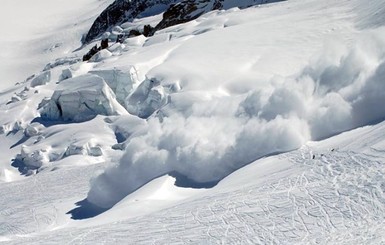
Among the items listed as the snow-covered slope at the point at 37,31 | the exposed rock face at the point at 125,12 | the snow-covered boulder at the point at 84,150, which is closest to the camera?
the snow-covered boulder at the point at 84,150

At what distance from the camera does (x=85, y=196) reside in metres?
17.3

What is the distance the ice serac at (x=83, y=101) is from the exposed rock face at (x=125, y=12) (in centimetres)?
3563

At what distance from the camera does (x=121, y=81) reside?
1040 inches

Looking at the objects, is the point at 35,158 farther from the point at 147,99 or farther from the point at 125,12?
the point at 125,12

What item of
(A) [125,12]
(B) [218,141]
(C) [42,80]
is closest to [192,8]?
(C) [42,80]

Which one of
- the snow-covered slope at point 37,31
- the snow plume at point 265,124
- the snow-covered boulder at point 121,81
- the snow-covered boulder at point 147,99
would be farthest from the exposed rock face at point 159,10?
the snow plume at point 265,124

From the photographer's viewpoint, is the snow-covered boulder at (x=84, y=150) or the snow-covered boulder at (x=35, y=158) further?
the snow-covered boulder at (x=35, y=158)

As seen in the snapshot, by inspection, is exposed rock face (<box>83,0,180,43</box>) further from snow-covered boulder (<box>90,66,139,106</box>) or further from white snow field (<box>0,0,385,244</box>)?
snow-covered boulder (<box>90,66,139,106</box>)

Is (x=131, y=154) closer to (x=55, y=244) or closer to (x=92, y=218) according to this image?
(x=92, y=218)

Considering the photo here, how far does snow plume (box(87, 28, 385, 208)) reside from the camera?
14898 millimetres

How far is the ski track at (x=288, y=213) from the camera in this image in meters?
9.74

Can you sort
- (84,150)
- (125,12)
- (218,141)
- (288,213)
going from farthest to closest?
(125,12), (84,150), (218,141), (288,213)

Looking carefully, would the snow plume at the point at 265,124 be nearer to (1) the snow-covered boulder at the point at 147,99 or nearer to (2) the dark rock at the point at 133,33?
(1) the snow-covered boulder at the point at 147,99

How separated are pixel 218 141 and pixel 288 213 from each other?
584cm
